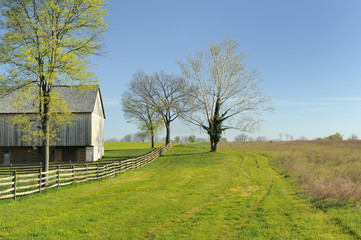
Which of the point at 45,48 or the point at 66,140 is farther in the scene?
the point at 66,140

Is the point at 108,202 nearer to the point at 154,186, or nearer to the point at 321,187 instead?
the point at 154,186

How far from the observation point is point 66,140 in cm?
3638

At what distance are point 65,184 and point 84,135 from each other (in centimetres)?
1841

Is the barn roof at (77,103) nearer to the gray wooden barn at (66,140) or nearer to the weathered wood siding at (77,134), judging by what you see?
the gray wooden barn at (66,140)

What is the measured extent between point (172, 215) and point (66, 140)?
28.8m

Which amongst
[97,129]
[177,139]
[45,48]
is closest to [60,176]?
[45,48]

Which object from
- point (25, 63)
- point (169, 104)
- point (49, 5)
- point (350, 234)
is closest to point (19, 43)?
point (25, 63)

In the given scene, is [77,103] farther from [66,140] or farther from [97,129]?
[66,140]

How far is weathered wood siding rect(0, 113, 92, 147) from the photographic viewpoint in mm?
36250

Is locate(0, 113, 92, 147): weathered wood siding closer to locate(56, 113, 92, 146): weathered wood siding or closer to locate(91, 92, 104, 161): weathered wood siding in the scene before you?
locate(56, 113, 92, 146): weathered wood siding

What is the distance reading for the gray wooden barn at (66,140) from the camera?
36250 mm

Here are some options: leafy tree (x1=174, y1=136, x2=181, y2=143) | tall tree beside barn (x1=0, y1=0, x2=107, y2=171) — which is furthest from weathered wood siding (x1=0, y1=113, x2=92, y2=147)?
leafy tree (x1=174, y1=136, x2=181, y2=143)

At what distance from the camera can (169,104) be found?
5388 cm

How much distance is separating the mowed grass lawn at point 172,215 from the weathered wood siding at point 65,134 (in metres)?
20.2
